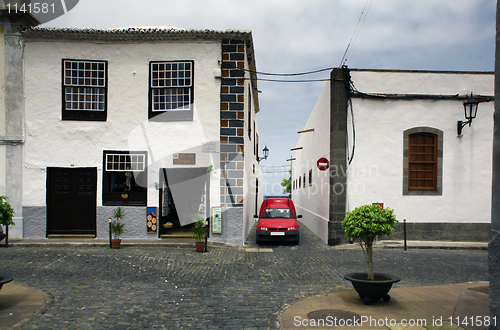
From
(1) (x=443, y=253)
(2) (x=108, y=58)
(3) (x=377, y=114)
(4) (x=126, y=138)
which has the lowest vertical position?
(1) (x=443, y=253)

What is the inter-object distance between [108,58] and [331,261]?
9687 mm

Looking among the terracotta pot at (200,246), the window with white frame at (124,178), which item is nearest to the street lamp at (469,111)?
the terracotta pot at (200,246)

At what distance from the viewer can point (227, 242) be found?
12.0 m

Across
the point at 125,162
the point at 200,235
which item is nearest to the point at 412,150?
the point at 200,235

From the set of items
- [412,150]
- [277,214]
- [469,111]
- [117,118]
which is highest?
[469,111]

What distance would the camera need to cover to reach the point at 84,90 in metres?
12.2

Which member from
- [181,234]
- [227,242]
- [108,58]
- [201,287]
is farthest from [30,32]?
[201,287]

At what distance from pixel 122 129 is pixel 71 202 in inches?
119

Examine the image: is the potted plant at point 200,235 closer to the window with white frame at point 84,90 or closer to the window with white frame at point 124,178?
the window with white frame at point 124,178

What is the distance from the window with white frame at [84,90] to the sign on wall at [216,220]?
193 inches

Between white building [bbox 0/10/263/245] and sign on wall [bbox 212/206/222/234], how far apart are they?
180 millimetres

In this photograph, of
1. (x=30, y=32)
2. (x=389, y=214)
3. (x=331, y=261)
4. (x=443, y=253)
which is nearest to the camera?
(x=389, y=214)

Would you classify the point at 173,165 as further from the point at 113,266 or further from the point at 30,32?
the point at 30,32

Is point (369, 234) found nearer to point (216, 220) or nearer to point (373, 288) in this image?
point (373, 288)
